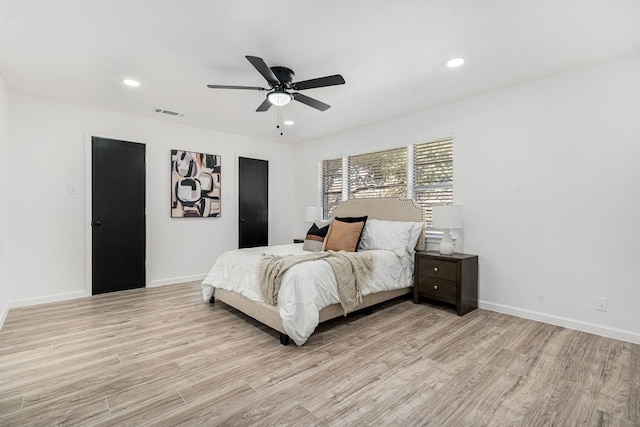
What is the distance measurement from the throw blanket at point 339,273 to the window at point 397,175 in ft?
4.89

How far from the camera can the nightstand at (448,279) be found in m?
3.50

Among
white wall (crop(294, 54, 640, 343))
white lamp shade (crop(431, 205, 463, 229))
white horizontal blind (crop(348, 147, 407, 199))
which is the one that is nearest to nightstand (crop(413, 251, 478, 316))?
white wall (crop(294, 54, 640, 343))

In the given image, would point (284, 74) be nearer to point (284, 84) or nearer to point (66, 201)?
point (284, 84)

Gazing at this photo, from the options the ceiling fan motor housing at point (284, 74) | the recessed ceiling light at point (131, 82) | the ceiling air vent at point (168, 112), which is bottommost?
the ceiling fan motor housing at point (284, 74)

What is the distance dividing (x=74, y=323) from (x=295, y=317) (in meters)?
2.42

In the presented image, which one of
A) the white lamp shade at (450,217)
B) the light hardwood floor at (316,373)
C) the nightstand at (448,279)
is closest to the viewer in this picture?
the light hardwood floor at (316,373)

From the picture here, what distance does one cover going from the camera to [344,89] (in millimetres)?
3668

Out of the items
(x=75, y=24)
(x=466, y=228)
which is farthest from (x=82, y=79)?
(x=466, y=228)

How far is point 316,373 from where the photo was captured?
7.48ft

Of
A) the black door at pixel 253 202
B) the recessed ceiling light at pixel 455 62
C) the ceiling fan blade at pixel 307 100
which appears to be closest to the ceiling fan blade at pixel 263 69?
the ceiling fan blade at pixel 307 100

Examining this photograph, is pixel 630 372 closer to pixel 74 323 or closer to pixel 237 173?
pixel 74 323

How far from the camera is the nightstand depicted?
11.5 ft

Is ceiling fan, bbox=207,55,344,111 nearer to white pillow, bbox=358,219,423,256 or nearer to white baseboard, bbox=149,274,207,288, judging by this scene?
white pillow, bbox=358,219,423,256

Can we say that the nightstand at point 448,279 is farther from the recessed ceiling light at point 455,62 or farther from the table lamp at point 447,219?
the recessed ceiling light at point 455,62
